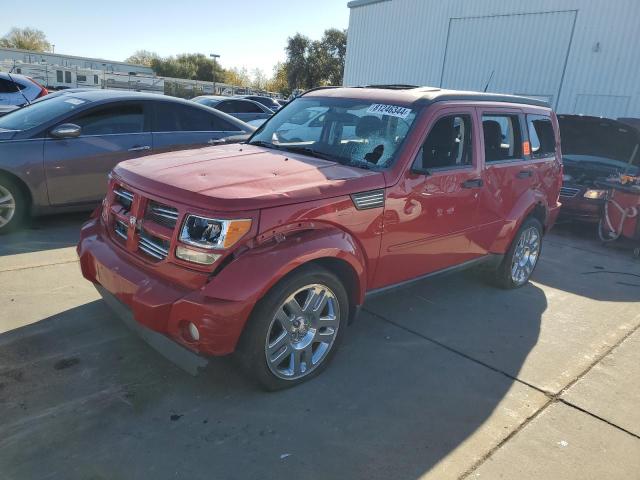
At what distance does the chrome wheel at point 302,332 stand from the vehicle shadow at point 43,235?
3399 millimetres

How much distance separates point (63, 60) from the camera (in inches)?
1923

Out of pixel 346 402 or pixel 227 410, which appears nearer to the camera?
pixel 227 410

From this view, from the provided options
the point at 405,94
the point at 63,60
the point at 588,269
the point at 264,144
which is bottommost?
the point at 588,269

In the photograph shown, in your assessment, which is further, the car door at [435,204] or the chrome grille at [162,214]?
the car door at [435,204]

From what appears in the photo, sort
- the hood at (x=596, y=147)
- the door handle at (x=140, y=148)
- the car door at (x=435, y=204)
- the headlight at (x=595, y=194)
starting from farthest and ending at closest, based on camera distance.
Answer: the hood at (x=596, y=147)
the headlight at (x=595, y=194)
the door handle at (x=140, y=148)
the car door at (x=435, y=204)

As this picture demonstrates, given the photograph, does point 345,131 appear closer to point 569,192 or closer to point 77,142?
point 77,142

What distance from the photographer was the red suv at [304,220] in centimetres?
269

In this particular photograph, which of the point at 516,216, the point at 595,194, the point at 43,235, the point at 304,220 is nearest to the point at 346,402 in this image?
the point at 304,220

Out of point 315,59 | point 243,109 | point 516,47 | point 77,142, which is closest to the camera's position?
point 77,142

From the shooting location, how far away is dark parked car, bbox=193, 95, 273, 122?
46.5 feet

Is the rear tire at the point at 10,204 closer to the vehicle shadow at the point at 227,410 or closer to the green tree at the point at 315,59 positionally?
the vehicle shadow at the point at 227,410

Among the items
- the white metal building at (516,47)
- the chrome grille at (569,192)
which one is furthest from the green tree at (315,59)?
the chrome grille at (569,192)

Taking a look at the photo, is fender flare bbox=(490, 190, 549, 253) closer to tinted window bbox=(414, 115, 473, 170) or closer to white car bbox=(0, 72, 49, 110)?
tinted window bbox=(414, 115, 473, 170)

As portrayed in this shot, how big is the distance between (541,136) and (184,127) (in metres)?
4.36
